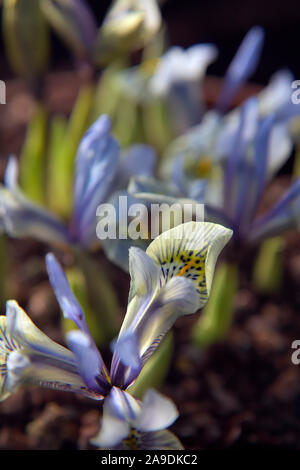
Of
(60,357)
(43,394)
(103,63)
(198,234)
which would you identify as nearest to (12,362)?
(60,357)

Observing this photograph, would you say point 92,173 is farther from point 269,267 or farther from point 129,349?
point 269,267

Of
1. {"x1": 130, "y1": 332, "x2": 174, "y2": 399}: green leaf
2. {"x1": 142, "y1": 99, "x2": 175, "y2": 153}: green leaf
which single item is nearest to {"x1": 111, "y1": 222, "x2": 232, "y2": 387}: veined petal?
{"x1": 130, "y1": 332, "x2": 174, "y2": 399}: green leaf

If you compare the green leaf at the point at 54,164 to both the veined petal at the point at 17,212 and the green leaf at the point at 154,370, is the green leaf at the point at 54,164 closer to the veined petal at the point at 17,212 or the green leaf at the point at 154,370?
the veined petal at the point at 17,212

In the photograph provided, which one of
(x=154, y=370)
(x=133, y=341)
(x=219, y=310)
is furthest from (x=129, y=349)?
(x=219, y=310)

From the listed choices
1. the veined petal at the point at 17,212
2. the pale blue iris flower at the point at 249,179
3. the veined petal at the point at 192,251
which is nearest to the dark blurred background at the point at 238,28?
the pale blue iris flower at the point at 249,179
